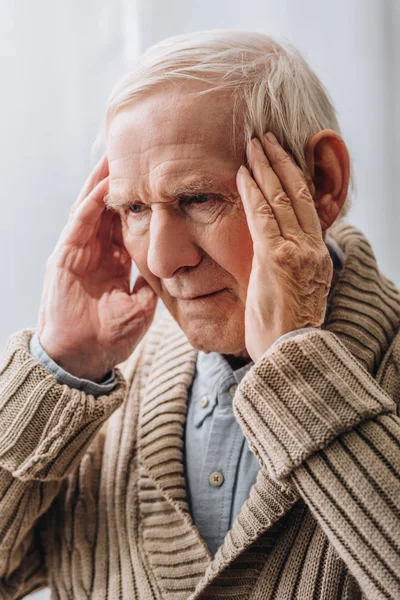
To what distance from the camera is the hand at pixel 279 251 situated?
1.16 m

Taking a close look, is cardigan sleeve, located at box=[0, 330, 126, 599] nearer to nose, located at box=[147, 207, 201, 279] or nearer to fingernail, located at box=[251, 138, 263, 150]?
nose, located at box=[147, 207, 201, 279]

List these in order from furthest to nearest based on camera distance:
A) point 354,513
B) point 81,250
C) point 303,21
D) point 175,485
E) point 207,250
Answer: point 303,21
point 81,250
point 175,485
point 207,250
point 354,513

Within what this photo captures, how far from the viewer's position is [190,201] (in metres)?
1.27

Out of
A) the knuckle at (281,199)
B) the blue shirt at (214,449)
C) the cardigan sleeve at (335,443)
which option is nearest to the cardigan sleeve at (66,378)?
the blue shirt at (214,449)

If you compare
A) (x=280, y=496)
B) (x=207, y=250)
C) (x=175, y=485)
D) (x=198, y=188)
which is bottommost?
(x=175, y=485)

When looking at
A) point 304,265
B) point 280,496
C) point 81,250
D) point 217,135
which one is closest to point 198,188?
point 217,135

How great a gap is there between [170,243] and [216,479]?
47cm

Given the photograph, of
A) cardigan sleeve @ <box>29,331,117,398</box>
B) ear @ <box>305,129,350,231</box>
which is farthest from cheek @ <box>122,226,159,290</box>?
ear @ <box>305,129,350,231</box>

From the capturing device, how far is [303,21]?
1.95 m

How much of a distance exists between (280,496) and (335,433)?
205 millimetres

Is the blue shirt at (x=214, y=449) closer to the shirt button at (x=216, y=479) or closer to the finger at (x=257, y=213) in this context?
the shirt button at (x=216, y=479)

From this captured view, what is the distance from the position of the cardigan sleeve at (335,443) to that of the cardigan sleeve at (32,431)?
0.38 metres

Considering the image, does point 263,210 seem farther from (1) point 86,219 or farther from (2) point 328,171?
(1) point 86,219

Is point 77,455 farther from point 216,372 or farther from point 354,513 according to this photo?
point 354,513
